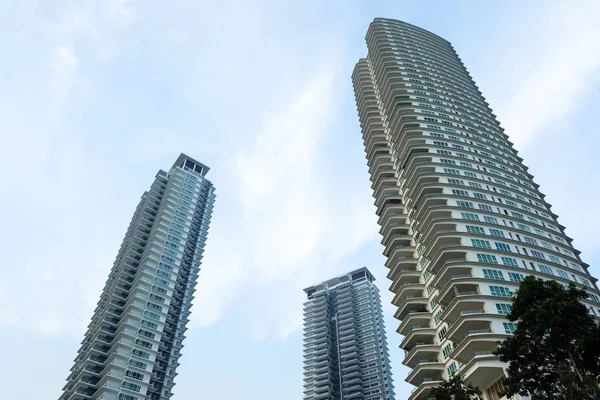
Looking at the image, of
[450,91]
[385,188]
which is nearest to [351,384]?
[385,188]

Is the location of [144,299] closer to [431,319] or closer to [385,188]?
[385,188]

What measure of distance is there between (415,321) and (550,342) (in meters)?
33.1

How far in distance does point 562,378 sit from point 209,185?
125 meters

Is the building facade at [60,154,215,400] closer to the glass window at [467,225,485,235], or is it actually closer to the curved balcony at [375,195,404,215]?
the curved balcony at [375,195,404,215]

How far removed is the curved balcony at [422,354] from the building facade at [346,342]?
90.0 meters

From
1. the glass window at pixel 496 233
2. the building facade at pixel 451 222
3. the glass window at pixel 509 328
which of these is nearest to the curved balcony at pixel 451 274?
the building facade at pixel 451 222

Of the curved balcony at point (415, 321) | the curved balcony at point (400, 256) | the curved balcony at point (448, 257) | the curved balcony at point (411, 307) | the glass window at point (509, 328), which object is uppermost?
the curved balcony at point (400, 256)

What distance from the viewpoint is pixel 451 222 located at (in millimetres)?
63719

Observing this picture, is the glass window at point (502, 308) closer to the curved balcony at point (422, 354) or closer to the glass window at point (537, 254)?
the curved balcony at point (422, 354)

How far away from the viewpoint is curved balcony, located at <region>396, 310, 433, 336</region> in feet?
204

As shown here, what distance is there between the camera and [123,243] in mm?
131750

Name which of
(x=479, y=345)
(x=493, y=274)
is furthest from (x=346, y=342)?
(x=479, y=345)

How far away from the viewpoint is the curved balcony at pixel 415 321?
204ft

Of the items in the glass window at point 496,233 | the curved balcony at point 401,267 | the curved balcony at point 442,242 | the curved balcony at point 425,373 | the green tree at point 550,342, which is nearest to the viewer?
the green tree at point 550,342
